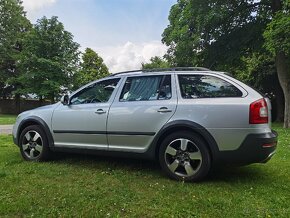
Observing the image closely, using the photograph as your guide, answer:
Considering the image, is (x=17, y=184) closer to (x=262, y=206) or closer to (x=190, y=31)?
(x=262, y=206)

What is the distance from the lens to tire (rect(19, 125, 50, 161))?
18.1 feet

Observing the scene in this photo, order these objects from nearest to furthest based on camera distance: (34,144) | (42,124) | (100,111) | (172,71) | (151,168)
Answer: (172,71), (100,111), (151,168), (42,124), (34,144)

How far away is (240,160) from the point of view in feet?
13.1

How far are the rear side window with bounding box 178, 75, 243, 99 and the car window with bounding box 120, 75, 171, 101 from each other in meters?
0.24

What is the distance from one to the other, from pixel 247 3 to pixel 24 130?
14.3m

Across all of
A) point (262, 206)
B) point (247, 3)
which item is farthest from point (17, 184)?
point (247, 3)

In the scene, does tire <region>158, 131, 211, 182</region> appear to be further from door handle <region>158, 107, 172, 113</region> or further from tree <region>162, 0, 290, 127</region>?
tree <region>162, 0, 290, 127</region>

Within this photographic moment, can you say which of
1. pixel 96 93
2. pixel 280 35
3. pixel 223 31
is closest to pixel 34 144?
pixel 96 93

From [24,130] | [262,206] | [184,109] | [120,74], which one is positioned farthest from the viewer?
[24,130]

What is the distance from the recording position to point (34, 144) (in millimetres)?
5598

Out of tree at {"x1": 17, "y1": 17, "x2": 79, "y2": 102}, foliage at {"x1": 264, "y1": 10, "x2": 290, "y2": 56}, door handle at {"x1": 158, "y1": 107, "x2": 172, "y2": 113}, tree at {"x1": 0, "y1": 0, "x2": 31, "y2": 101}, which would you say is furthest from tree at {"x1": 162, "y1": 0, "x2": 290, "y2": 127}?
tree at {"x1": 0, "y1": 0, "x2": 31, "y2": 101}

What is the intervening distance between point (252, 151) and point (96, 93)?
2.72 meters

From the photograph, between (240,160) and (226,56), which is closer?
(240,160)

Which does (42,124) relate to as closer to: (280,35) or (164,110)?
(164,110)
